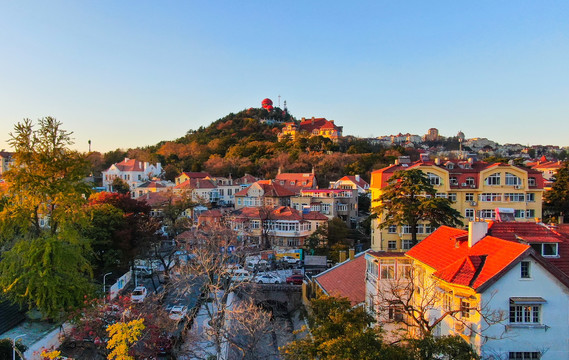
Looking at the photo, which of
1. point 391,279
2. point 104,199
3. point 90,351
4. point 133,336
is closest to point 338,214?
point 104,199

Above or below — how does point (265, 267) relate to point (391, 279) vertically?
below

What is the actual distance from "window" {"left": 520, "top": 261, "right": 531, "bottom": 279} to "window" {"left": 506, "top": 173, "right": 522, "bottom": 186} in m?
21.7

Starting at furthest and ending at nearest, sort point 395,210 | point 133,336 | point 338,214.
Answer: point 338,214, point 395,210, point 133,336

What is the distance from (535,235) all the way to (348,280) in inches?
366

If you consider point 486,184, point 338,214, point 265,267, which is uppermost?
point 486,184

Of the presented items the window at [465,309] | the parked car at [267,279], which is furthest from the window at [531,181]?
the window at [465,309]

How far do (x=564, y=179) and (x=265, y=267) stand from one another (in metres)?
26.9

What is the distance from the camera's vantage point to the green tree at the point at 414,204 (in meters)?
23.2

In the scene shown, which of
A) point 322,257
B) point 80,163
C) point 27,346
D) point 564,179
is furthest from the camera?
point 564,179

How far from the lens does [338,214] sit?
42.0m

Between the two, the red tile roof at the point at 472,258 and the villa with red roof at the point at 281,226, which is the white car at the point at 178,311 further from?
the villa with red roof at the point at 281,226

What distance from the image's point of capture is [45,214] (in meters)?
16.4

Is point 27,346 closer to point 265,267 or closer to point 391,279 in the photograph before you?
point 391,279

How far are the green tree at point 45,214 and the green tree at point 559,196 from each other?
36.4 m
